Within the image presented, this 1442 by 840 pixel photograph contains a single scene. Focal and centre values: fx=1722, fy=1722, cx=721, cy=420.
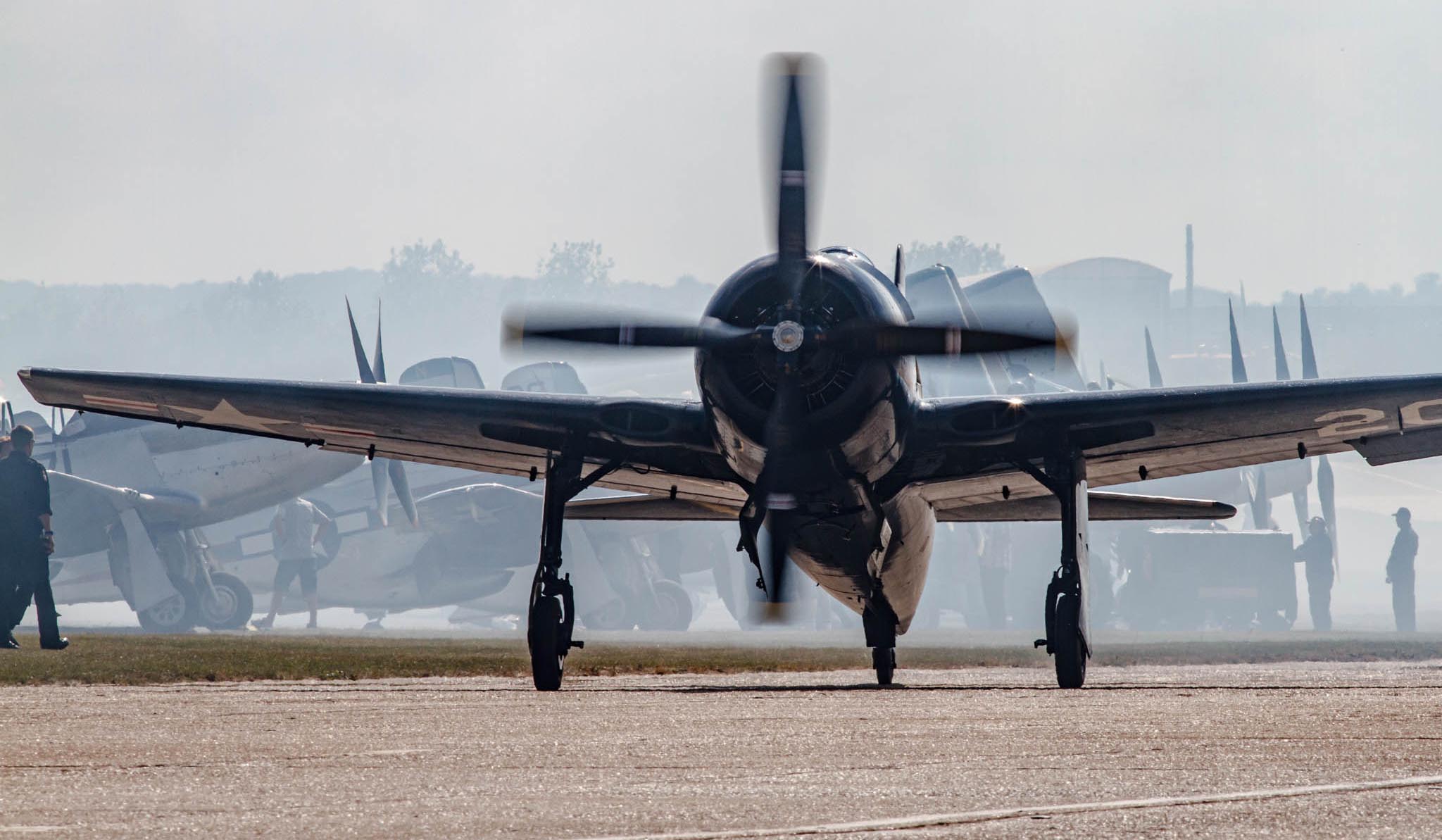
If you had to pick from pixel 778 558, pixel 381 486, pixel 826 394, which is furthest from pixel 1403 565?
pixel 826 394

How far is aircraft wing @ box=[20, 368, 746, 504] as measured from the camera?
45.3 feet

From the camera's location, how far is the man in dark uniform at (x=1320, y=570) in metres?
76.0

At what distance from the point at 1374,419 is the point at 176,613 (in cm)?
5748

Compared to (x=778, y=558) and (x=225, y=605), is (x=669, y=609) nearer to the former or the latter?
(x=225, y=605)

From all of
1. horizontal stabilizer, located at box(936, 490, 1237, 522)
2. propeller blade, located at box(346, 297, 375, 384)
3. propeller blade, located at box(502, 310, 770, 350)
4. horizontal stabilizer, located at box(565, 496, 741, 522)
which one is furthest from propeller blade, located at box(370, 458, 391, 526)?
propeller blade, located at box(502, 310, 770, 350)

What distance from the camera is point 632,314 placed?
12.9 meters

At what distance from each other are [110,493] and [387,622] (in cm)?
8586

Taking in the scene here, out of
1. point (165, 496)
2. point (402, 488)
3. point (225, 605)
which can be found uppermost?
point (402, 488)

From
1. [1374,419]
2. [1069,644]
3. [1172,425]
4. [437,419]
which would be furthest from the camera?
[437,419]

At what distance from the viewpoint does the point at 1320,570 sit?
76.7 metres

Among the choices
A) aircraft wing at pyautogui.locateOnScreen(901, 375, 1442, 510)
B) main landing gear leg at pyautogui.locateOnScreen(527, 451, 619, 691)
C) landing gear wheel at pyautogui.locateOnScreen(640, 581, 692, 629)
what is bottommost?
landing gear wheel at pyautogui.locateOnScreen(640, 581, 692, 629)

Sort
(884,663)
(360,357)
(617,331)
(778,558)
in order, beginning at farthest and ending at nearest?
(360,357) < (884,663) < (778,558) < (617,331)

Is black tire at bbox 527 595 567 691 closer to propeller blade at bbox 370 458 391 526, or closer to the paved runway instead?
the paved runway

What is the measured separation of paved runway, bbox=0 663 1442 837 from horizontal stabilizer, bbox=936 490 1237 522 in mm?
4180
